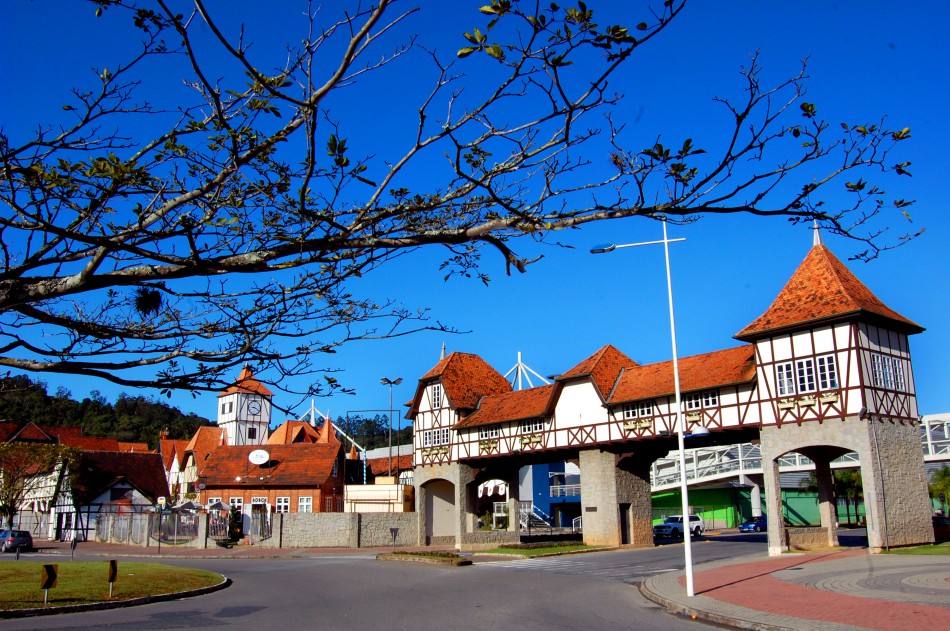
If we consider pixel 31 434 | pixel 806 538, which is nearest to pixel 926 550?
pixel 806 538

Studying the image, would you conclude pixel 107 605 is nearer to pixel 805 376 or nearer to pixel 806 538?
pixel 805 376

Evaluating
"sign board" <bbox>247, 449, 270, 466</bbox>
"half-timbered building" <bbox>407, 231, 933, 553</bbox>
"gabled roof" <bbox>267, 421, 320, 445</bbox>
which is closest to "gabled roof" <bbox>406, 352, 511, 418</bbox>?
"half-timbered building" <bbox>407, 231, 933, 553</bbox>

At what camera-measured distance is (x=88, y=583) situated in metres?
18.9

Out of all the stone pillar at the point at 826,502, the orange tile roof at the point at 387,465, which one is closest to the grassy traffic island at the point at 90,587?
the stone pillar at the point at 826,502

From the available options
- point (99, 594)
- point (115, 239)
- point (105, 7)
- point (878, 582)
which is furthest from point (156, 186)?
point (878, 582)

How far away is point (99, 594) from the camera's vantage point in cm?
1686

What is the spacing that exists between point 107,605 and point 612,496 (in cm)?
2474

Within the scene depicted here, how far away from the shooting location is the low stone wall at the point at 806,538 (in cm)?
2803

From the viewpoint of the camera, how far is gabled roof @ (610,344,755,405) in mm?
31141

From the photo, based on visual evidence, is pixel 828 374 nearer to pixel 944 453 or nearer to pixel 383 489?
pixel 944 453

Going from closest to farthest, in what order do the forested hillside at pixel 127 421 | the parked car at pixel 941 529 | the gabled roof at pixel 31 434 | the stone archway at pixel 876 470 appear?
the stone archway at pixel 876 470, the parked car at pixel 941 529, the gabled roof at pixel 31 434, the forested hillside at pixel 127 421

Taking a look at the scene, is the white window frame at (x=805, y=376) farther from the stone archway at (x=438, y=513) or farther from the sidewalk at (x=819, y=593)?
the stone archway at (x=438, y=513)

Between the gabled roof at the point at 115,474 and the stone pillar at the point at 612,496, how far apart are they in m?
37.3

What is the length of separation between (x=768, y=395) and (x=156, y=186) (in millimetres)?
26761
